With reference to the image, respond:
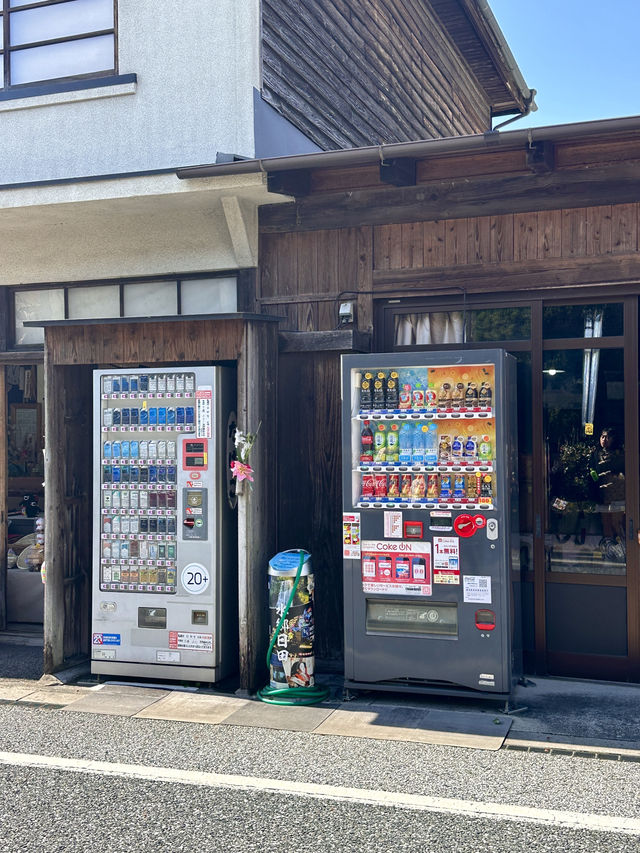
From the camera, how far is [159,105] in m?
8.30

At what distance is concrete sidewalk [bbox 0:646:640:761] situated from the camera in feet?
19.7

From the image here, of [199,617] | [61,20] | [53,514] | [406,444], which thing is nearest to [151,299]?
[53,514]

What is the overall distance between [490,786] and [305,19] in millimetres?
7847

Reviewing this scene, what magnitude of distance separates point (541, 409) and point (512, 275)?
1166 millimetres

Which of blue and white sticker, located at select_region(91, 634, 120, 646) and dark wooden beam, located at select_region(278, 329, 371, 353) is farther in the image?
dark wooden beam, located at select_region(278, 329, 371, 353)

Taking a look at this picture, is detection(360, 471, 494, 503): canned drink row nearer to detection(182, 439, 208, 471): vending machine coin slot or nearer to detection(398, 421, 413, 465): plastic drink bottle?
detection(398, 421, 413, 465): plastic drink bottle

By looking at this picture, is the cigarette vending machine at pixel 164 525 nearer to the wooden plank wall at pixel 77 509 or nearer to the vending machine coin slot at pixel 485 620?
the wooden plank wall at pixel 77 509

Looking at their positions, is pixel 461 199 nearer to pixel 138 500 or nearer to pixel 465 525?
pixel 465 525

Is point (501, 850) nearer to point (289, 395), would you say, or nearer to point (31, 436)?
point (289, 395)

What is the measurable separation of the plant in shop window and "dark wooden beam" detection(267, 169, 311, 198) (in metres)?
2.25

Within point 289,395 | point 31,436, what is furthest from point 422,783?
point 31,436

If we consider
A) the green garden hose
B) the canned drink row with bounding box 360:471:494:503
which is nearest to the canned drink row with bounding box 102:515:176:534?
the green garden hose

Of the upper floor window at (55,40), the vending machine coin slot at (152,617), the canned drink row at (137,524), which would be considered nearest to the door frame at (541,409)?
the canned drink row at (137,524)

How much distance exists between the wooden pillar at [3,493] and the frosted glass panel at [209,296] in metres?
2.22
